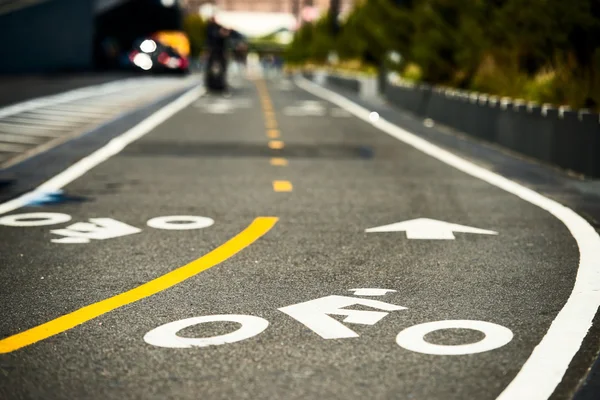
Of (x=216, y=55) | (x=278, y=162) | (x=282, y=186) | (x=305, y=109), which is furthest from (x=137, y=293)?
(x=216, y=55)

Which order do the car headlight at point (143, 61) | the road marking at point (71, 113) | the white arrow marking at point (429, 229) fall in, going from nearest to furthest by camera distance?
the white arrow marking at point (429, 229), the road marking at point (71, 113), the car headlight at point (143, 61)

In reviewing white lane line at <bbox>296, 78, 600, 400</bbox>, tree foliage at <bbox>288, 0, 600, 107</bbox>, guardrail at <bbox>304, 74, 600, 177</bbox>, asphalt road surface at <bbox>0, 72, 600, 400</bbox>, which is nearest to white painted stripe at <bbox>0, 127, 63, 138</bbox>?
asphalt road surface at <bbox>0, 72, 600, 400</bbox>

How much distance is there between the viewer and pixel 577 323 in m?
6.21

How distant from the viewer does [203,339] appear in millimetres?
5781

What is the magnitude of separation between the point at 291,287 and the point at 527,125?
10.1 meters

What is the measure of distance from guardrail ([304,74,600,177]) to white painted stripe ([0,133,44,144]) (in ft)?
24.1

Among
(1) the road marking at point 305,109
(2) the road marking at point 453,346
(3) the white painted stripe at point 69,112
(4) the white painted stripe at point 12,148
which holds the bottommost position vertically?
(1) the road marking at point 305,109

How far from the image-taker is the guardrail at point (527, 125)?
541 inches

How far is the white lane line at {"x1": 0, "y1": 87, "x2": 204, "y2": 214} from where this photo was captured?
11442mm

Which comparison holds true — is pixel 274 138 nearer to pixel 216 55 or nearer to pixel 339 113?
pixel 339 113

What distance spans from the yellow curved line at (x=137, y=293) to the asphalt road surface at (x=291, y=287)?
24 millimetres

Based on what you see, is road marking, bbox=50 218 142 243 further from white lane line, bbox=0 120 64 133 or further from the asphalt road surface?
white lane line, bbox=0 120 64 133

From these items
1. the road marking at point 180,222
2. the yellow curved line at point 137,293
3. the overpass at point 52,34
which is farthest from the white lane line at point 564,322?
the overpass at point 52,34

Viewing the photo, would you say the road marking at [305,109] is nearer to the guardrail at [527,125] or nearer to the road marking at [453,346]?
the guardrail at [527,125]
